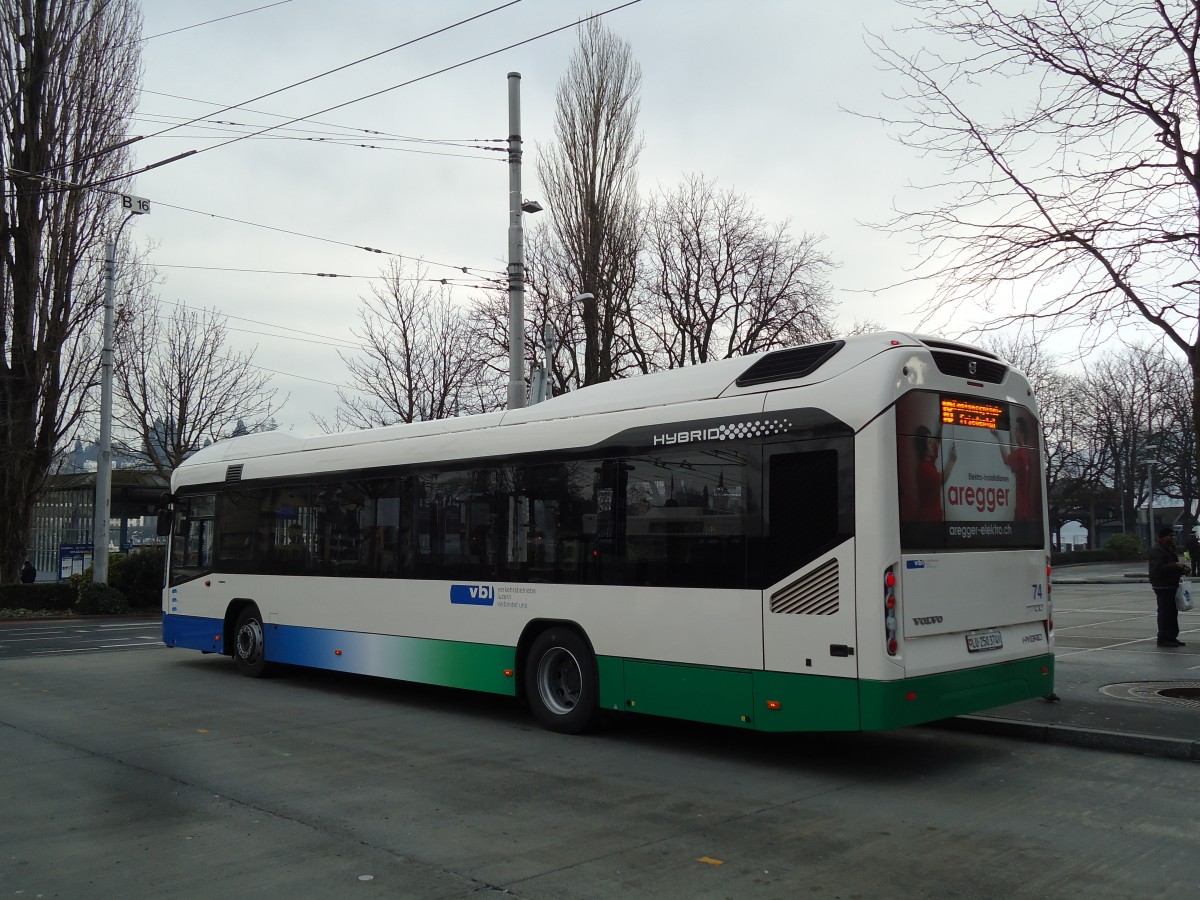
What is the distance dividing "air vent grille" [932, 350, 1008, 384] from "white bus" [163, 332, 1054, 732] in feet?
0.08

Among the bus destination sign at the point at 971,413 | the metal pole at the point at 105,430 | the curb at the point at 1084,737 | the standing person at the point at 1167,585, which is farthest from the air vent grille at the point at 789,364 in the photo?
the metal pole at the point at 105,430

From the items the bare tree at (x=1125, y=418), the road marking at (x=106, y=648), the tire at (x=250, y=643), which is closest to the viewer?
the tire at (x=250, y=643)

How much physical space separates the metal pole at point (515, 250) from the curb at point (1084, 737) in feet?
28.1

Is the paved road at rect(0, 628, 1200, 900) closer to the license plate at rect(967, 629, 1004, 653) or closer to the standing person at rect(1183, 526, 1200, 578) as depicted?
the license plate at rect(967, 629, 1004, 653)

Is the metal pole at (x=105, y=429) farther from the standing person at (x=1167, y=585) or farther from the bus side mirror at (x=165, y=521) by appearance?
the standing person at (x=1167, y=585)

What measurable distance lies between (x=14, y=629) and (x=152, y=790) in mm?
19516

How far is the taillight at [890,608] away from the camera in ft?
22.7

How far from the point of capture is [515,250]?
53.2 ft

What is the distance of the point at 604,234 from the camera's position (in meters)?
32.0

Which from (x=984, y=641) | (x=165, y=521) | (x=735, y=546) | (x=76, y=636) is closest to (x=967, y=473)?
(x=984, y=641)

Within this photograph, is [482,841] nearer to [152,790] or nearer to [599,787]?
[599,787]

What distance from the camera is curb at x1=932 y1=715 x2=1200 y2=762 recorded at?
780cm

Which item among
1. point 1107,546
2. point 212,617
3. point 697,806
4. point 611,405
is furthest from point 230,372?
point 1107,546

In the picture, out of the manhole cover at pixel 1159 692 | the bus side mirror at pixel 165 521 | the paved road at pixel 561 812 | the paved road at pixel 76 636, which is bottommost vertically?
the paved road at pixel 76 636
